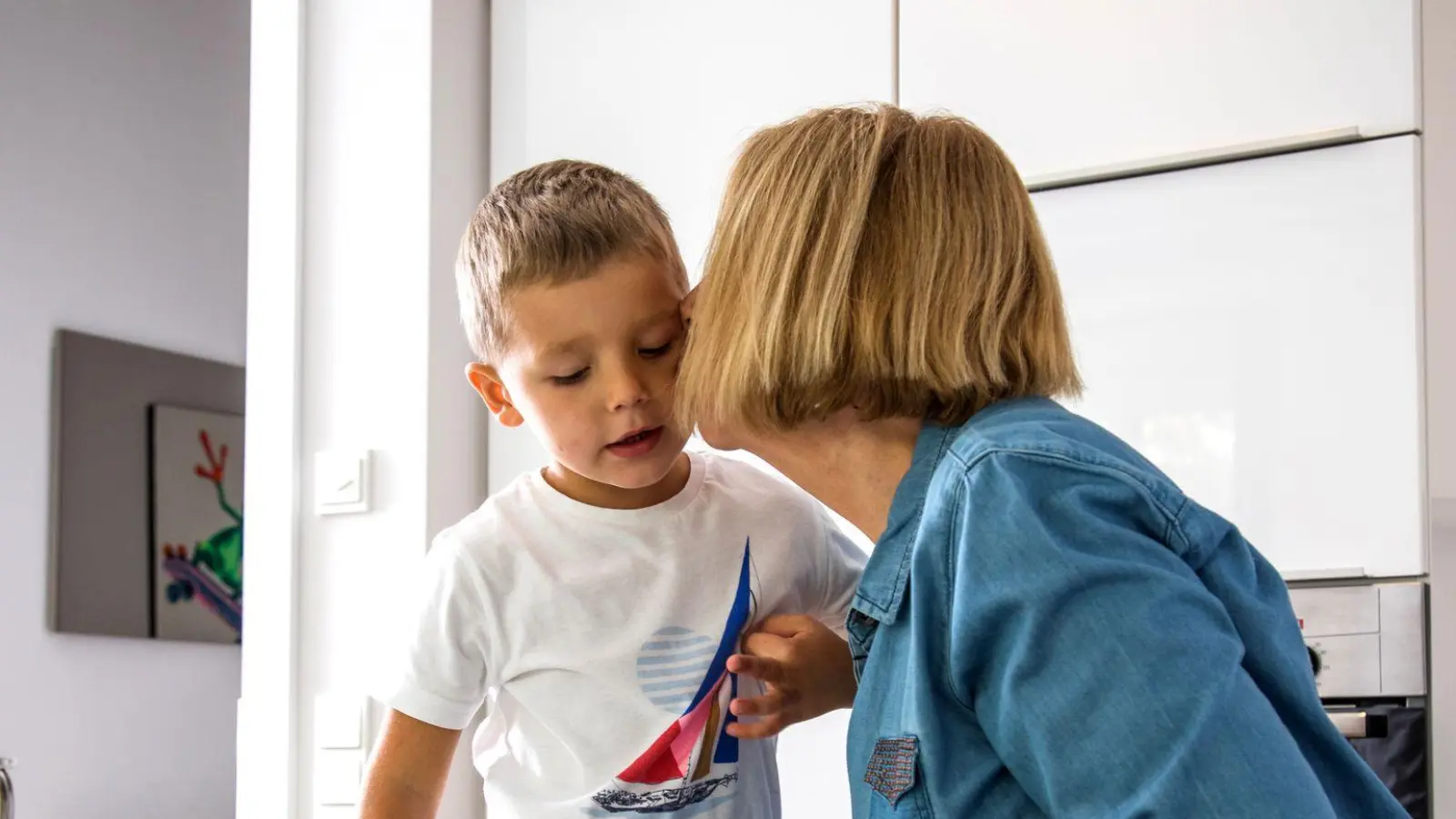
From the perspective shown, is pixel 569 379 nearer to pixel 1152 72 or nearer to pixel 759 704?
pixel 759 704

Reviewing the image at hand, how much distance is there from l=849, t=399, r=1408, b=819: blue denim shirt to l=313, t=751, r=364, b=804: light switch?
1.32 meters

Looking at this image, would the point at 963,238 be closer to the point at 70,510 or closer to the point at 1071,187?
the point at 1071,187

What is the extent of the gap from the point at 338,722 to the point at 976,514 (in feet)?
4.97

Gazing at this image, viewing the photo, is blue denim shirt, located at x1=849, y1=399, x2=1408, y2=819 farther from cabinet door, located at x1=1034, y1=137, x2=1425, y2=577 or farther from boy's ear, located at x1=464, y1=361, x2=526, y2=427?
cabinet door, located at x1=1034, y1=137, x2=1425, y2=577

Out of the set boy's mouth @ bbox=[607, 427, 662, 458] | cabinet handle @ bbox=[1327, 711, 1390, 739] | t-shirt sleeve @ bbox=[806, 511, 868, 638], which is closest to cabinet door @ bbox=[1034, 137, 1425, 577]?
cabinet handle @ bbox=[1327, 711, 1390, 739]

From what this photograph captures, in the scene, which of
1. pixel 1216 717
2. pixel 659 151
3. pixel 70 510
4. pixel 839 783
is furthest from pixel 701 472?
pixel 70 510

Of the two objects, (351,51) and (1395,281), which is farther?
(351,51)

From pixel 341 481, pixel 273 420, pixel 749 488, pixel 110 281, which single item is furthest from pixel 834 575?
pixel 110 281

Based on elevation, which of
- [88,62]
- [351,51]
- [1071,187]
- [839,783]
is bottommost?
[839,783]

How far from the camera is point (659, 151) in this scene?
85.0 inches

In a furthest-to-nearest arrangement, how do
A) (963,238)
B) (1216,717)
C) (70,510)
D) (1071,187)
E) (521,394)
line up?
(70,510) < (1071,187) < (521,394) < (963,238) < (1216,717)

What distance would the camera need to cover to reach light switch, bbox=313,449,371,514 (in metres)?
2.09

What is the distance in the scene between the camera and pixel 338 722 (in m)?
2.07

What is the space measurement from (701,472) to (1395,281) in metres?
0.93
